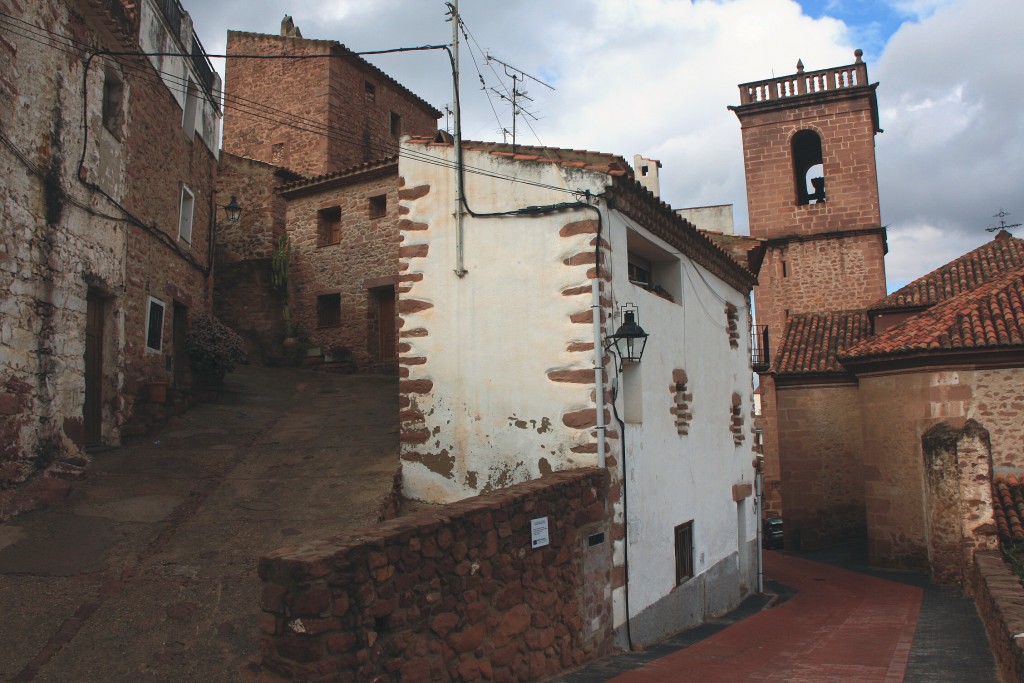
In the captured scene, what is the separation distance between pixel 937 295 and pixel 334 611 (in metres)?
18.8

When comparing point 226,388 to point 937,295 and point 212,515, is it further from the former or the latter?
point 937,295

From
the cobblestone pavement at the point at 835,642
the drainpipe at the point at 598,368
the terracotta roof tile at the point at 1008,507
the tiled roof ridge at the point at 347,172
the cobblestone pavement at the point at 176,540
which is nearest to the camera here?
the cobblestone pavement at the point at 176,540

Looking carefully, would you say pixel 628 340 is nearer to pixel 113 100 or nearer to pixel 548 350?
pixel 548 350

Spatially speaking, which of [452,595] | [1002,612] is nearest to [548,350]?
[452,595]

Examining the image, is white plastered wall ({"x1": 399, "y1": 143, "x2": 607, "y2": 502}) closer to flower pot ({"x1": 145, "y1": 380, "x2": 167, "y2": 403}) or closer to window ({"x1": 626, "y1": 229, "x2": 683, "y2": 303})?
window ({"x1": 626, "y1": 229, "x2": 683, "y2": 303})

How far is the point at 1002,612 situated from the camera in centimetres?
693

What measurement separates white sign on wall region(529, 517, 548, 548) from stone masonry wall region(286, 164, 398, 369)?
12751 millimetres

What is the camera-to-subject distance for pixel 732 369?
1327cm

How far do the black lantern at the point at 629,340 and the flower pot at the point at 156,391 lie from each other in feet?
24.0

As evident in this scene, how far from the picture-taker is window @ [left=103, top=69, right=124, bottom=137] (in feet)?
35.2

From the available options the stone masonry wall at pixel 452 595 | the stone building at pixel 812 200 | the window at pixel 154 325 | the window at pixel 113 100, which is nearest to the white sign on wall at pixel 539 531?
the stone masonry wall at pixel 452 595

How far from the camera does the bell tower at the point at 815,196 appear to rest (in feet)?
80.2

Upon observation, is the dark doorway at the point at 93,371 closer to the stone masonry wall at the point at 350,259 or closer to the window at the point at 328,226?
the stone masonry wall at the point at 350,259

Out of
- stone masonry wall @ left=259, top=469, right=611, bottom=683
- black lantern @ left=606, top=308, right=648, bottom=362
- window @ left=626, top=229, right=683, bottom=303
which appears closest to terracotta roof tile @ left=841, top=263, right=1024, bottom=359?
window @ left=626, top=229, right=683, bottom=303
